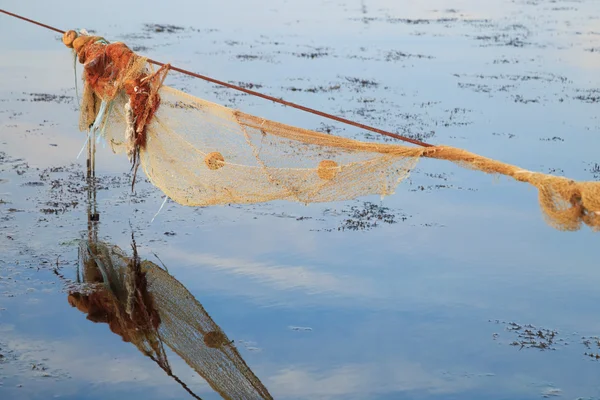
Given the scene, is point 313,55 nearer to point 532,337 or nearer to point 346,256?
point 346,256

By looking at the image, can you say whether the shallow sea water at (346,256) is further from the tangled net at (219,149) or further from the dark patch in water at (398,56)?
the dark patch in water at (398,56)

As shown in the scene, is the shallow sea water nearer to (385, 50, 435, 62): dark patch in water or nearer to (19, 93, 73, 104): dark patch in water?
(19, 93, 73, 104): dark patch in water

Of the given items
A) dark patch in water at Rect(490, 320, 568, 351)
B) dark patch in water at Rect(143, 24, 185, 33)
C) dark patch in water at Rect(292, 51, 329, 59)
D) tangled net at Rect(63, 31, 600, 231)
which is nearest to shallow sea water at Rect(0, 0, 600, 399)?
dark patch in water at Rect(490, 320, 568, 351)

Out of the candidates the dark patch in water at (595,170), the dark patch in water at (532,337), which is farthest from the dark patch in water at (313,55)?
the dark patch in water at (532,337)

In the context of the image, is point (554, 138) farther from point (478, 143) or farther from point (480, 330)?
point (480, 330)

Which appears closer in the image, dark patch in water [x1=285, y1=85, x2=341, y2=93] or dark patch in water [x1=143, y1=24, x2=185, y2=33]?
dark patch in water [x1=285, y1=85, x2=341, y2=93]
